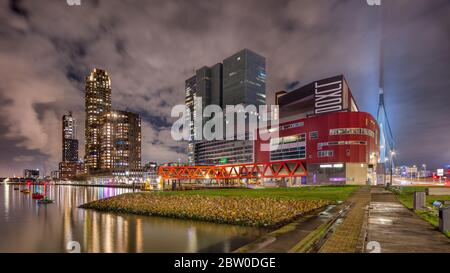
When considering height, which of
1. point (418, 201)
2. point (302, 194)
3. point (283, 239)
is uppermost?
point (418, 201)

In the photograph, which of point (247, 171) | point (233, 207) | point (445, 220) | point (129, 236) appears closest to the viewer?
point (445, 220)

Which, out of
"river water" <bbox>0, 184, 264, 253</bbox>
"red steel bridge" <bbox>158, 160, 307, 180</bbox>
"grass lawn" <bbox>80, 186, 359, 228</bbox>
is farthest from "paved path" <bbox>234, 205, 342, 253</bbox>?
"red steel bridge" <bbox>158, 160, 307, 180</bbox>

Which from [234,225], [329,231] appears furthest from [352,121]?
[329,231]

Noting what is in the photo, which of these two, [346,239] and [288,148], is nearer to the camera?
[346,239]

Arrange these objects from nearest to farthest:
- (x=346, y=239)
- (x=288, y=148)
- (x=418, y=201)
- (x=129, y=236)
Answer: (x=346, y=239) < (x=418, y=201) < (x=129, y=236) < (x=288, y=148)

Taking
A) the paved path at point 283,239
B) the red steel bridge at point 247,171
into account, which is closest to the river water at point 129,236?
the paved path at point 283,239

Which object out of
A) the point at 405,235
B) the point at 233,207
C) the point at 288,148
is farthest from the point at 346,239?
the point at 288,148

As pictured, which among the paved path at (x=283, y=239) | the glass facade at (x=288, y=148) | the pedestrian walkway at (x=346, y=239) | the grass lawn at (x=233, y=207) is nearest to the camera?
the pedestrian walkway at (x=346, y=239)

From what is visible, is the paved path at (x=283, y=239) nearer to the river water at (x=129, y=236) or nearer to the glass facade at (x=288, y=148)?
the river water at (x=129, y=236)

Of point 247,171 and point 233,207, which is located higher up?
point 233,207

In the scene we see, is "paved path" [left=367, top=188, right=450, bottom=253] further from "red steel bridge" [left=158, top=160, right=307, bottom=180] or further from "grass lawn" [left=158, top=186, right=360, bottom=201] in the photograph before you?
"red steel bridge" [left=158, top=160, right=307, bottom=180]

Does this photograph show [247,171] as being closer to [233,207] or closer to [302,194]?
[302,194]
